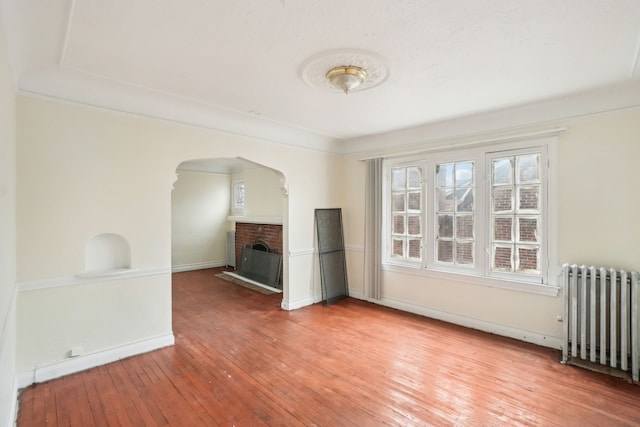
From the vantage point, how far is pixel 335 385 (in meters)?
2.57

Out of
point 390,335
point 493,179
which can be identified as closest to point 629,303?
point 493,179

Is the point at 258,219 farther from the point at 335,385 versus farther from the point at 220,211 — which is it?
the point at 335,385

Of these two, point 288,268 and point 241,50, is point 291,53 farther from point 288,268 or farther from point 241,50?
point 288,268

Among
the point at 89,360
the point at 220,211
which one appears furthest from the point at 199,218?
the point at 89,360

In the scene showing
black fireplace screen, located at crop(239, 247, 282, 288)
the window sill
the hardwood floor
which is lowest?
the hardwood floor

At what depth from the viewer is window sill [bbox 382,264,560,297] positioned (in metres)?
3.31

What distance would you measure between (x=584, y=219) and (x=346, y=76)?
283 cm

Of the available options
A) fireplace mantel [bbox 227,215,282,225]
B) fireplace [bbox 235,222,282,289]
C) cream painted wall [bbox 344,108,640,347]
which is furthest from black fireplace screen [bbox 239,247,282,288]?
cream painted wall [bbox 344,108,640,347]

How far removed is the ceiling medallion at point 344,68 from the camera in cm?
220

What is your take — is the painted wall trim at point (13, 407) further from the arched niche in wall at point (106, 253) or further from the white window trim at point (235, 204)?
the white window trim at point (235, 204)

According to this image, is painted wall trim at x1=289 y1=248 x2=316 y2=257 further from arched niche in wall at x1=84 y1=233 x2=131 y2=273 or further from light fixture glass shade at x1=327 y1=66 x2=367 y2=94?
light fixture glass shade at x1=327 y1=66 x2=367 y2=94

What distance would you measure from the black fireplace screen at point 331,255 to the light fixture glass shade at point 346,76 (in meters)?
2.64

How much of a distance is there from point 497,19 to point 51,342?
4173mm

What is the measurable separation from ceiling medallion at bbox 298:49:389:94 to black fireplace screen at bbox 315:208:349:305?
2604 millimetres
